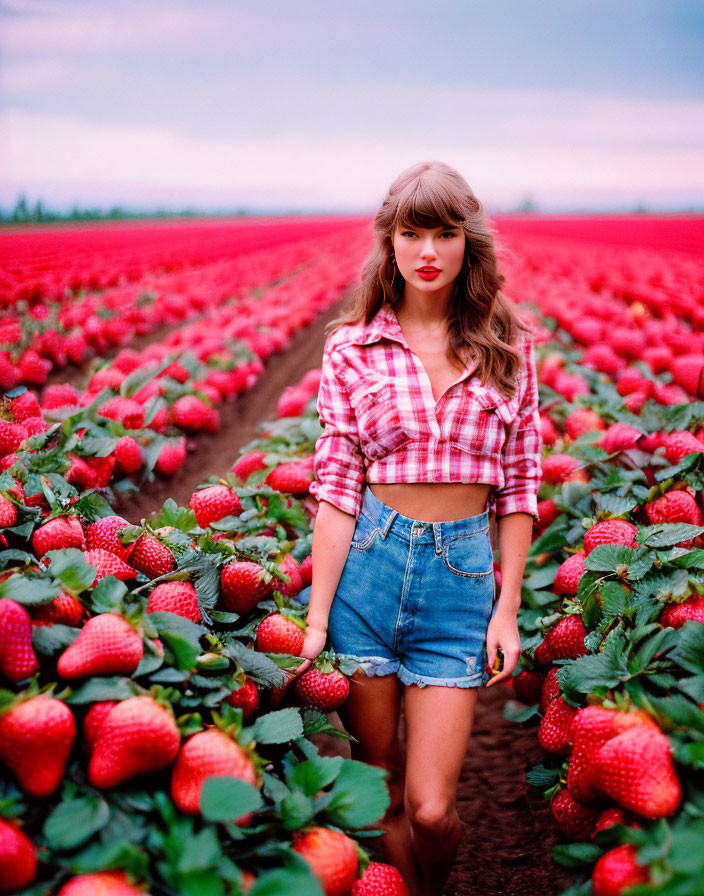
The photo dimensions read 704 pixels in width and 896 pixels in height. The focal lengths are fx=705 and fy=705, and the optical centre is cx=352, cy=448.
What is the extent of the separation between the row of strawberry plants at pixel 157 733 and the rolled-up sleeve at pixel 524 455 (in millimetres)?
595

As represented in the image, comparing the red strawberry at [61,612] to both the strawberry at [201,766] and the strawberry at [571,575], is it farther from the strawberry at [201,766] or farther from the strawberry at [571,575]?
the strawberry at [571,575]

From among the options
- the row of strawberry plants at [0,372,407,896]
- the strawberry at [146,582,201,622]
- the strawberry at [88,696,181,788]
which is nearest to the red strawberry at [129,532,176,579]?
the row of strawberry plants at [0,372,407,896]

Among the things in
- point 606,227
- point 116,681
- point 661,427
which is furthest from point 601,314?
point 606,227

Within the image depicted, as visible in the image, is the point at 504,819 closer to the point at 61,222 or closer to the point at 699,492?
the point at 699,492

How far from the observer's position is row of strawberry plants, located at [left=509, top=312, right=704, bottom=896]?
1109 millimetres

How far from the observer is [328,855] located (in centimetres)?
114

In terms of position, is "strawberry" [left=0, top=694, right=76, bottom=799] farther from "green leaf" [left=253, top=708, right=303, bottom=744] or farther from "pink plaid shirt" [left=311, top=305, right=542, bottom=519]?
"pink plaid shirt" [left=311, top=305, right=542, bottom=519]

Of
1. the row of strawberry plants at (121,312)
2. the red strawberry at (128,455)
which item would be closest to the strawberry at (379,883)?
the red strawberry at (128,455)

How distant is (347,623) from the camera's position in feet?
5.50

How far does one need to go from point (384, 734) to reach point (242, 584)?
502mm

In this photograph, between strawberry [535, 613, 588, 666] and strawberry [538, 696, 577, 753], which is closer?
strawberry [538, 696, 577, 753]

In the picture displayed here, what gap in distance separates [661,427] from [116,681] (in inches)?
84.2

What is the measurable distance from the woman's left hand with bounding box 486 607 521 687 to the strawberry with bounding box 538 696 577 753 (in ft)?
0.43

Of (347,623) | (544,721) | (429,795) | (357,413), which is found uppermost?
(357,413)
